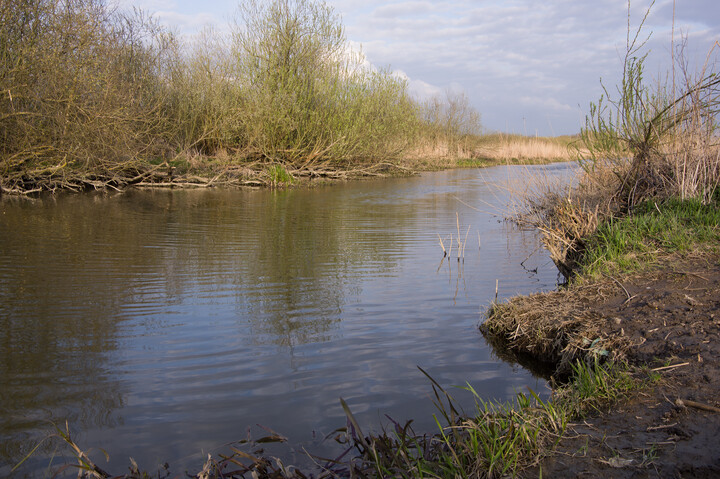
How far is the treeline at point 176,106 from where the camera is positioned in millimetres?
13297

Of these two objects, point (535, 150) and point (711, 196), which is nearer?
point (711, 196)

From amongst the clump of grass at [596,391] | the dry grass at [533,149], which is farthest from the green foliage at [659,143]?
the dry grass at [533,149]

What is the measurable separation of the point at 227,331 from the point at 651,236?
4.78 meters

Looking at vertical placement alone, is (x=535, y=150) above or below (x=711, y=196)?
above

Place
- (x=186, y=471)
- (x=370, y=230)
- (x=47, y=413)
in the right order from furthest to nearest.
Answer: (x=370, y=230) < (x=47, y=413) < (x=186, y=471)

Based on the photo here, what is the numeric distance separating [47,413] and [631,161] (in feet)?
25.9

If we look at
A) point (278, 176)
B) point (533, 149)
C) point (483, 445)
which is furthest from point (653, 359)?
point (533, 149)

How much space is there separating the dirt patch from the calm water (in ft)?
2.45

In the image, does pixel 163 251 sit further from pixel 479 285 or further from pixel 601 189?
pixel 601 189

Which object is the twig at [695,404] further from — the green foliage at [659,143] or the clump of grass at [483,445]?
the green foliage at [659,143]

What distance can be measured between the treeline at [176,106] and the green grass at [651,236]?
500 inches

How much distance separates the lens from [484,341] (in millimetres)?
5047

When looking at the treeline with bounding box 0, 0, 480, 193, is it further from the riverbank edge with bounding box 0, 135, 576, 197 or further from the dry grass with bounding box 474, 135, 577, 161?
the dry grass with bounding box 474, 135, 577, 161

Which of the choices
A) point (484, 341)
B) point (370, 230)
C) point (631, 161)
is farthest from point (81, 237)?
point (631, 161)
